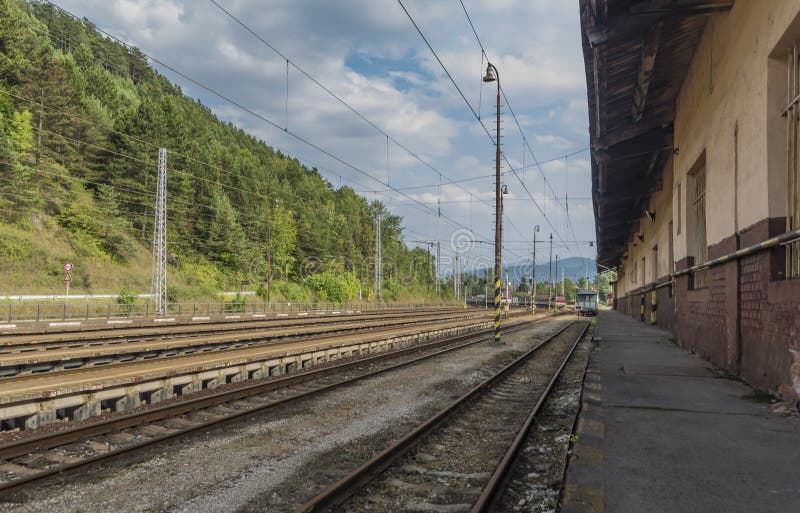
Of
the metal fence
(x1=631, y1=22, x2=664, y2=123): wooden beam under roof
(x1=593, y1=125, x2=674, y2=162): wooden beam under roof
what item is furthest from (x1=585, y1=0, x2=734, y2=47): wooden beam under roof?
the metal fence

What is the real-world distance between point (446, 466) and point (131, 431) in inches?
178

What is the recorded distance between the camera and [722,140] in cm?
1259

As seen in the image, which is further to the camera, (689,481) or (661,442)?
(661,442)

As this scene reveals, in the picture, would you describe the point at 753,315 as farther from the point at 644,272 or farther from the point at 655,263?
the point at 644,272

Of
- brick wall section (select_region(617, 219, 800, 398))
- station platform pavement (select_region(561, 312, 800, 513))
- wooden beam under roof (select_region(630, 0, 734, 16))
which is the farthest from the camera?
wooden beam under roof (select_region(630, 0, 734, 16))

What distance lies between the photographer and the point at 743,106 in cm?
1073

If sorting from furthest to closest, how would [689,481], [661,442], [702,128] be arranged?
[702,128], [661,442], [689,481]

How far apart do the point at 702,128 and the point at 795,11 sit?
7650 millimetres

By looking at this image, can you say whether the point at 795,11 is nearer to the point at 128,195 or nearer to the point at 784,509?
the point at 784,509

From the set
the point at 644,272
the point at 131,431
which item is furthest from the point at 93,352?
the point at 644,272

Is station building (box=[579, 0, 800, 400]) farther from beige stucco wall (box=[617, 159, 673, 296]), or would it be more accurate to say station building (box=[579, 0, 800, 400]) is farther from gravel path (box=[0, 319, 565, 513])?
gravel path (box=[0, 319, 565, 513])

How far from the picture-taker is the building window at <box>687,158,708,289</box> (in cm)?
1679

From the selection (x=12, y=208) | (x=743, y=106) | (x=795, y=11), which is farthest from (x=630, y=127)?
(x=12, y=208)

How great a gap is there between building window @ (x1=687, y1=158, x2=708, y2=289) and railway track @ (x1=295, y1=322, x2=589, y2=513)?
9021 millimetres
